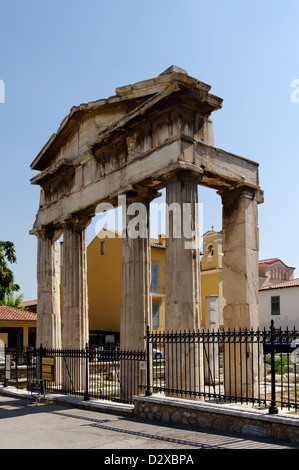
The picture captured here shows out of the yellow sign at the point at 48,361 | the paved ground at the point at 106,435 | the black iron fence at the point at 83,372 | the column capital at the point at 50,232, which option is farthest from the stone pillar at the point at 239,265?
the column capital at the point at 50,232

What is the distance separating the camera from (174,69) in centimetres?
1142

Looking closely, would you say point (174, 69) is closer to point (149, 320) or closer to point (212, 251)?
point (149, 320)

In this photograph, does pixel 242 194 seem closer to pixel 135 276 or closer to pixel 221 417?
pixel 135 276

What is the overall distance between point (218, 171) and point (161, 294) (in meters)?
22.2

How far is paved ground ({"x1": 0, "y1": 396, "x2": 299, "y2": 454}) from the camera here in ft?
24.3

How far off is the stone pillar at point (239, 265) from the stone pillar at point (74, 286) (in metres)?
4.92

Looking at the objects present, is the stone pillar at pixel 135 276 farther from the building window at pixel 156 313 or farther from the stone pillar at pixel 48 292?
the building window at pixel 156 313

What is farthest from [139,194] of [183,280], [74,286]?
[74,286]

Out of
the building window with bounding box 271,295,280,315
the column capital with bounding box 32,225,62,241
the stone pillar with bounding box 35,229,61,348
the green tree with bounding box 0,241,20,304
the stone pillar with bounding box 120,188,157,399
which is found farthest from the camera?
the building window with bounding box 271,295,280,315

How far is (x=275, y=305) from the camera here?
38.8 meters

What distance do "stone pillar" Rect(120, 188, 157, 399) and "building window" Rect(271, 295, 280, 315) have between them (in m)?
27.5

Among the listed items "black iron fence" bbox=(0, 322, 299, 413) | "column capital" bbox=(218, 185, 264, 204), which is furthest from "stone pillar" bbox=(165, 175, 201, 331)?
"column capital" bbox=(218, 185, 264, 204)

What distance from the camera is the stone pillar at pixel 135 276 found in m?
12.5

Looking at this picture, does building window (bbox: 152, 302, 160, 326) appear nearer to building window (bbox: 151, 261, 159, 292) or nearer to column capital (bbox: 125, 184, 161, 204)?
building window (bbox: 151, 261, 159, 292)
